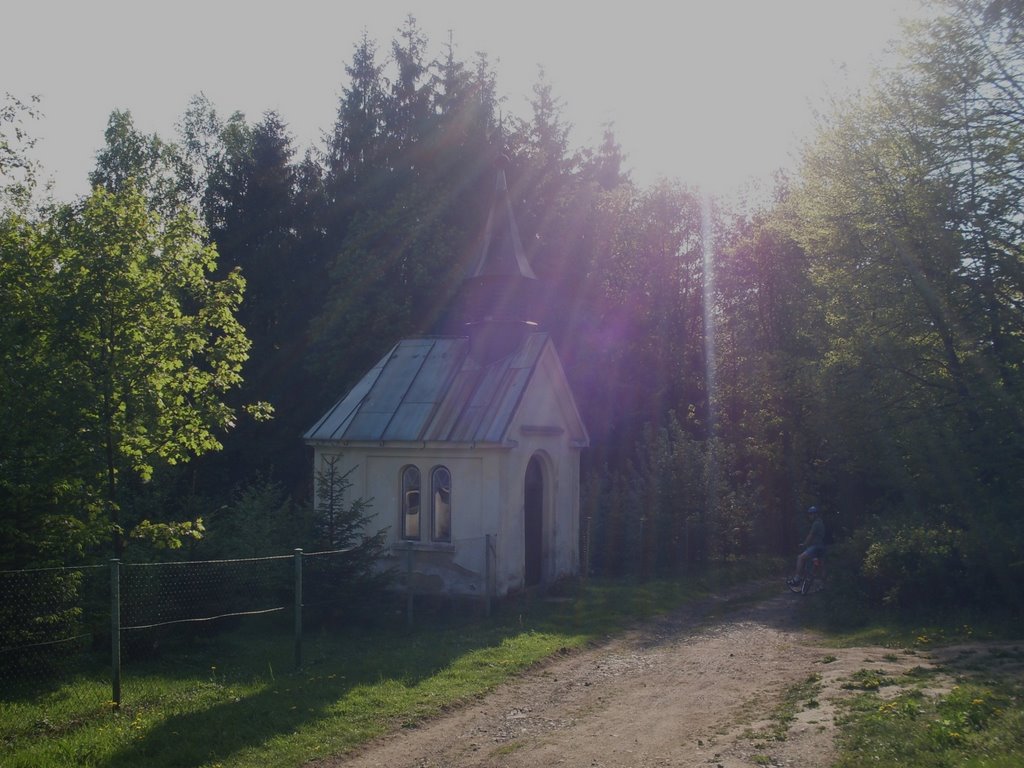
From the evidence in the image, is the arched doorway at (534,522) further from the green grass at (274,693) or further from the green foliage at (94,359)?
the green foliage at (94,359)

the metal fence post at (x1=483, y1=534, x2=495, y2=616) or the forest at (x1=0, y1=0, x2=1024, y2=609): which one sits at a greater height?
the forest at (x1=0, y1=0, x2=1024, y2=609)

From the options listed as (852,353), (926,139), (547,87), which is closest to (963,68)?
(926,139)

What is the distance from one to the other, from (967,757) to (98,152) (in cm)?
4149

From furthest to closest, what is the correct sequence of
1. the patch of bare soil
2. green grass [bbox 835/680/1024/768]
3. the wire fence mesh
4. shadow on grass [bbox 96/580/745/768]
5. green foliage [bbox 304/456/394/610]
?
1. green foliage [bbox 304/456/394/610]
2. the wire fence mesh
3. shadow on grass [bbox 96/580/745/768]
4. the patch of bare soil
5. green grass [bbox 835/680/1024/768]

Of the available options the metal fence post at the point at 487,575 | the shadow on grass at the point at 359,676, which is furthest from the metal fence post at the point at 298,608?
the metal fence post at the point at 487,575

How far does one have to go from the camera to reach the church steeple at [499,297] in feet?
67.1

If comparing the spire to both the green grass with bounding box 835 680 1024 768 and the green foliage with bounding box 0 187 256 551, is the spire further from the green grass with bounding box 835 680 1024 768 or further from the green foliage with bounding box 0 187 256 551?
the green grass with bounding box 835 680 1024 768

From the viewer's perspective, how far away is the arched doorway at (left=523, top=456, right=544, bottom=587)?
759 inches

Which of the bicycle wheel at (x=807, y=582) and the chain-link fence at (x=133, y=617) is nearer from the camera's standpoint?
the chain-link fence at (x=133, y=617)

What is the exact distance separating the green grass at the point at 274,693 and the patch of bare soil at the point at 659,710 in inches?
19.3

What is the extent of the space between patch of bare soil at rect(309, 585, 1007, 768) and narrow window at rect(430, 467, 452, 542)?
5.17m

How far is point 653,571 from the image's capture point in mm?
22578

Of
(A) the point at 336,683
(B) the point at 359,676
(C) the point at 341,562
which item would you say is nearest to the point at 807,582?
(C) the point at 341,562

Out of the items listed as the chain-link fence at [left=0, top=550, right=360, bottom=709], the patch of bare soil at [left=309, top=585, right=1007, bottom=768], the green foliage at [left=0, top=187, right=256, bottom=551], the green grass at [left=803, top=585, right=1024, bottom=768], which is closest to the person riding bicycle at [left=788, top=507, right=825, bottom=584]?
the patch of bare soil at [left=309, top=585, right=1007, bottom=768]
